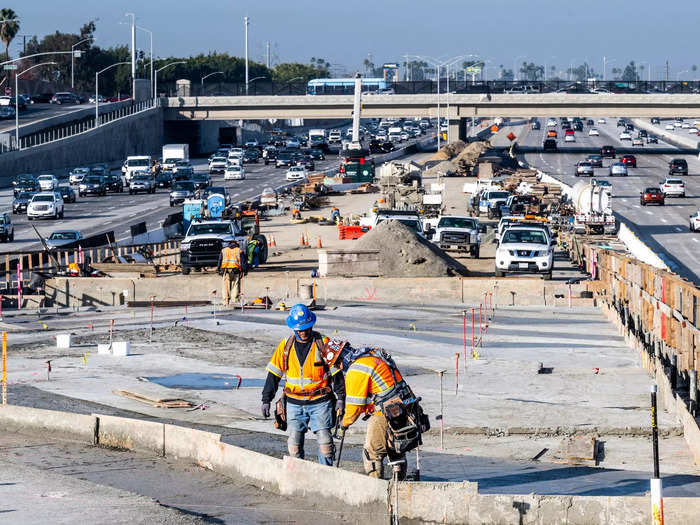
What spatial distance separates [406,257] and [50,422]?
19.5 metres

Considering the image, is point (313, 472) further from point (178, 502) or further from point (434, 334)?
point (434, 334)

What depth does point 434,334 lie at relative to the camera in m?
26.2

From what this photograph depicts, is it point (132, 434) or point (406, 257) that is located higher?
point (406, 257)

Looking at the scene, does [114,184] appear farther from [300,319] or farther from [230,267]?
[300,319]

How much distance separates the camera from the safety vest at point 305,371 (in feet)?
41.3

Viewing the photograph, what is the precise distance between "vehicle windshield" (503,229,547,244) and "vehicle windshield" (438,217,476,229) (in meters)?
5.33

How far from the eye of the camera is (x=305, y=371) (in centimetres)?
1262

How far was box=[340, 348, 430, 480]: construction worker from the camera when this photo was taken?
39.5ft

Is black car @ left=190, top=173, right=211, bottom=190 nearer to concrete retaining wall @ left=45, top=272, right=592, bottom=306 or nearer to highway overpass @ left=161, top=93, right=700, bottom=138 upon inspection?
highway overpass @ left=161, top=93, right=700, bottom=138

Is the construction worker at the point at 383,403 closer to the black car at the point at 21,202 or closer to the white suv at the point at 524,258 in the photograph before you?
the white suv at the point at 524,258

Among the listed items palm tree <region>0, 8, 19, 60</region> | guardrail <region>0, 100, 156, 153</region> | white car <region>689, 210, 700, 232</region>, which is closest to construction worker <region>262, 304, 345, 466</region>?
white car <region>689, 210, 700, 232</region>

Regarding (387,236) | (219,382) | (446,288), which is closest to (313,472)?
(219,382)

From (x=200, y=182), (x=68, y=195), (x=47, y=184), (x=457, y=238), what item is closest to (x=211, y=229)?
(x=457, y=238)

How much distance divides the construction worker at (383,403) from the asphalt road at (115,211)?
4202 centimetres
